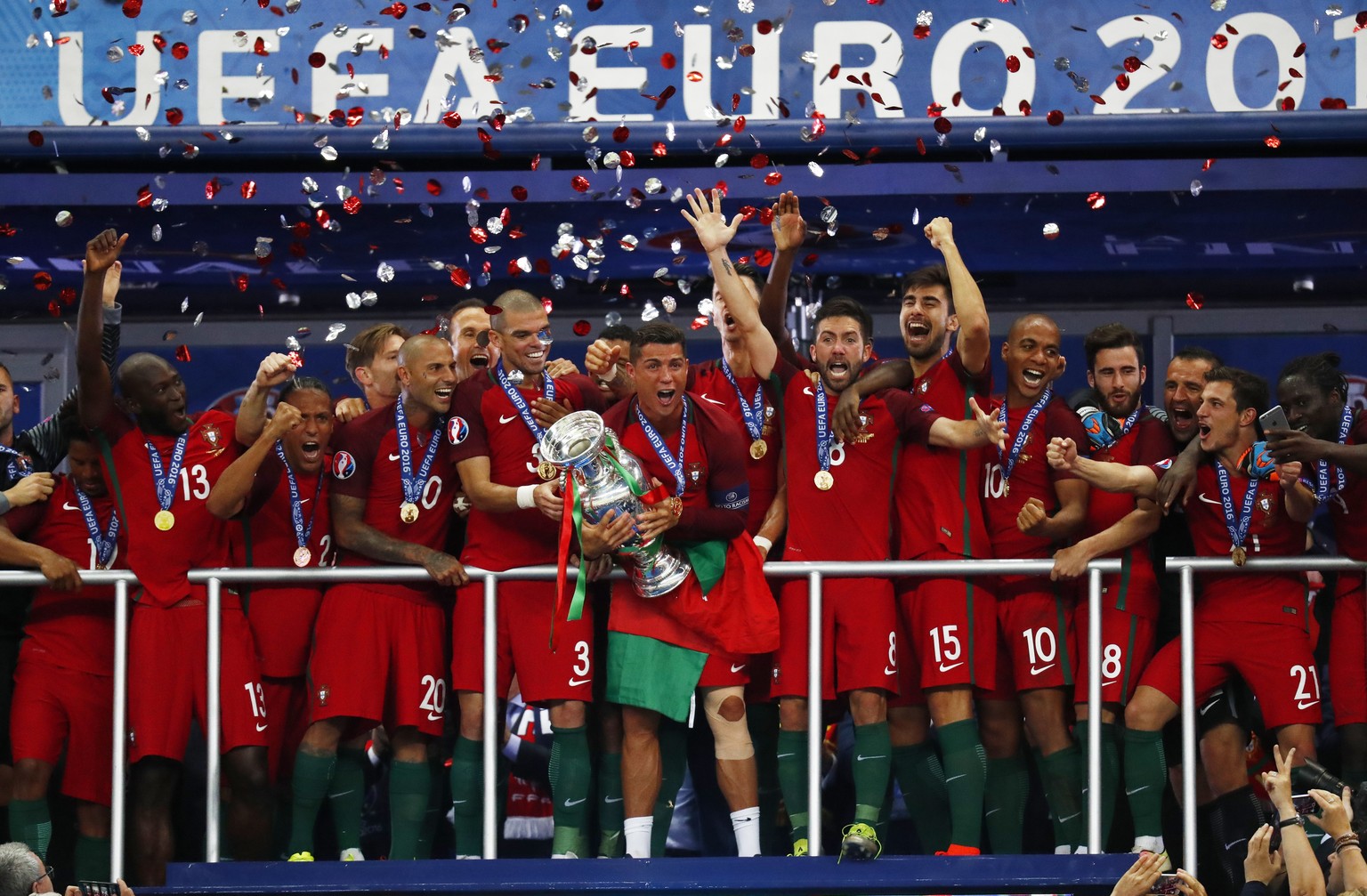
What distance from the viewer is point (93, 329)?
6613 mm

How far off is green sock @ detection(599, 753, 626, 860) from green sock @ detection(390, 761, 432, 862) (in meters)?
0.62

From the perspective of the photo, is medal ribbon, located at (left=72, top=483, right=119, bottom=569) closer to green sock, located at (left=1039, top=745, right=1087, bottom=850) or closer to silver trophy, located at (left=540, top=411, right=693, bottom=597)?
silver trophy, located at (left=540, top=411, right=693, bottom=597)

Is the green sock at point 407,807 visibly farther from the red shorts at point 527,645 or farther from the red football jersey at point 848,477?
the red football jersey at point 848,477

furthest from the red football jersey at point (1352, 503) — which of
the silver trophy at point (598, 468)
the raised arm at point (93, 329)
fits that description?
the raised arm at point (93, 329)

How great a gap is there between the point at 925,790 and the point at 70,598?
307 cm

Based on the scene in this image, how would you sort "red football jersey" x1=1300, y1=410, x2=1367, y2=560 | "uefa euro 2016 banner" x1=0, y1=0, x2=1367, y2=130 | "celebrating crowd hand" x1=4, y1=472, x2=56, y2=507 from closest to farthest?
"red football jersey" x1=1300, y1=410, x2=1367, y2=560, "celebrating crowd hand" x1=4, y1=472, x2=56, y2=507, "uefa euro 2016 banner" x1=0, y1=0, x2=1367, y2=130

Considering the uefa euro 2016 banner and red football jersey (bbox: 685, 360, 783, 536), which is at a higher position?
the uefa euro 2016 banner

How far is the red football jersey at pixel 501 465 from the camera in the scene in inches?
257

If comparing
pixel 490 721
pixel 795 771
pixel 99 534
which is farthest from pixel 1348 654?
pixel 99 534

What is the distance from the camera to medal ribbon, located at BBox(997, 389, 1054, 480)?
657 centimetres

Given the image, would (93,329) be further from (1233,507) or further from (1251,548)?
(1251,548)

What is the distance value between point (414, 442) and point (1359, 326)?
458cm

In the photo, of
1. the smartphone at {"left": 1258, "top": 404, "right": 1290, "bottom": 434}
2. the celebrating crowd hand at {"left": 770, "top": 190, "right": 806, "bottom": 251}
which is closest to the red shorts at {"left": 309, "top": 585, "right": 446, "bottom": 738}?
the celebrating crowd hand at {"left": 770, "top": 190, "right": 806, "bottom": 251}

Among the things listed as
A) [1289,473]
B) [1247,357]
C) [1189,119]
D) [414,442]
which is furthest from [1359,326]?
[414,442]
